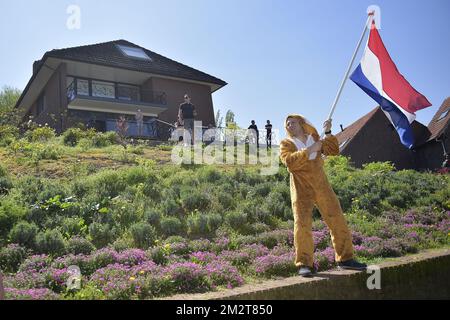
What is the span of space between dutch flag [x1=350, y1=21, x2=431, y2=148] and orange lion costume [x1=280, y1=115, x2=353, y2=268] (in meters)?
1.17

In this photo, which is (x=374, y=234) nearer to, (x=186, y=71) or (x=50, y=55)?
(x=50, y=55)

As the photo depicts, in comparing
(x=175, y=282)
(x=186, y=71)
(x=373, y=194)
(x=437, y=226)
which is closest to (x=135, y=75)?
(x=186, y=71)

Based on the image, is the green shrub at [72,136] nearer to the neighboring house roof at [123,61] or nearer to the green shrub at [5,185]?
the green shrub at [5,185]

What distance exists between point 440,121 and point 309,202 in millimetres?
31797

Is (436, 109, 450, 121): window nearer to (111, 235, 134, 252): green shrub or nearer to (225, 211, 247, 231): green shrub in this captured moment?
(225, 211, 247, 231): green shrub

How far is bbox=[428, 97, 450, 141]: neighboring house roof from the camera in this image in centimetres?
3206

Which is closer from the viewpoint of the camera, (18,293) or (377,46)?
(18,293)

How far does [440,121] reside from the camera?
33906 mm

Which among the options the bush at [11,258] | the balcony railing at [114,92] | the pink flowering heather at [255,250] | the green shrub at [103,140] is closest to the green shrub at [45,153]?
A: the green shrub at [103,140]
